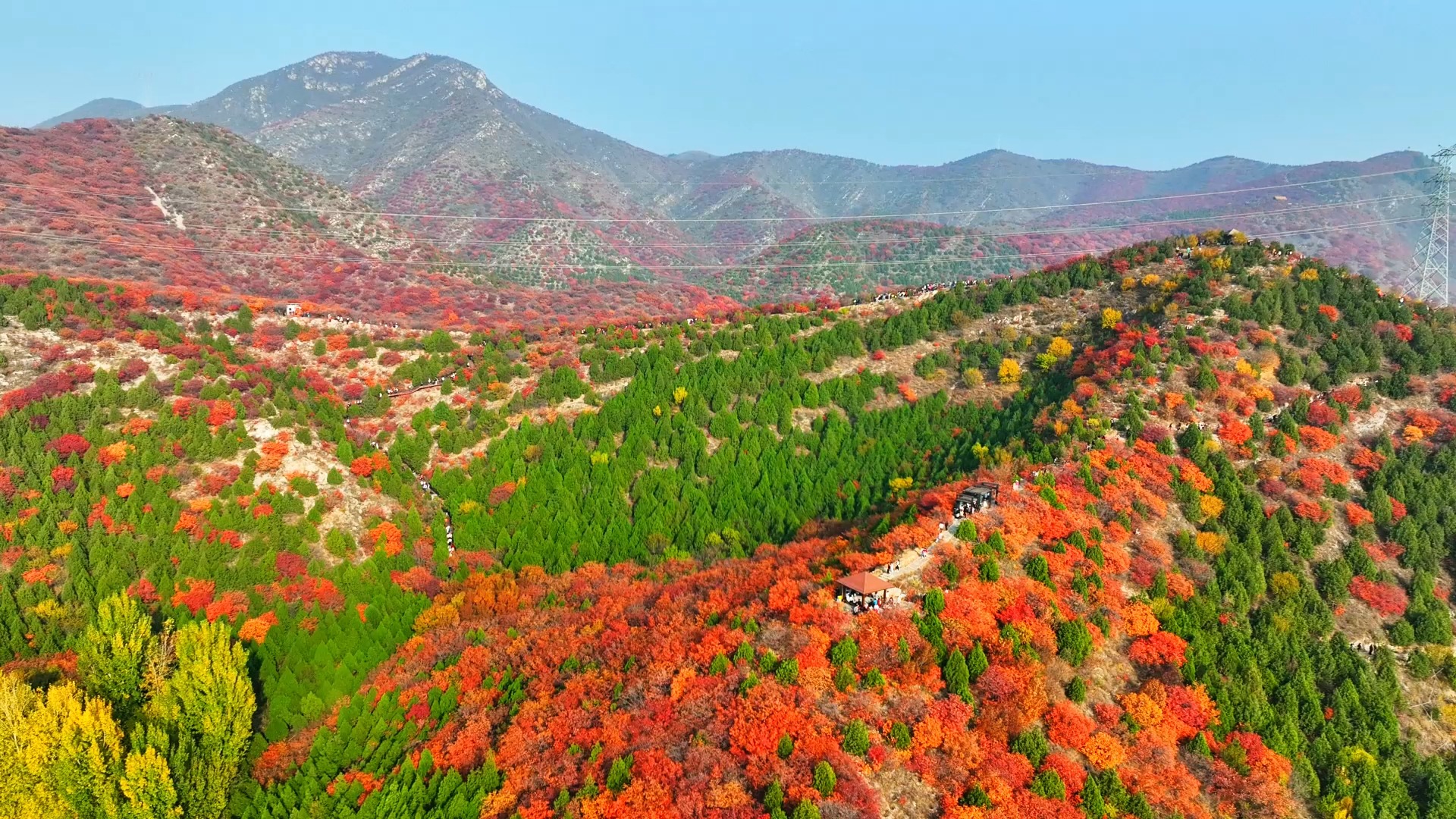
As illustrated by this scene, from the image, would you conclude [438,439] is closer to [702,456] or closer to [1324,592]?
[702,456]

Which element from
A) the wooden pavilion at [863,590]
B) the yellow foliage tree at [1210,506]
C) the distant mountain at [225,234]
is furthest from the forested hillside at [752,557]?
the distant mountain at [225,234]

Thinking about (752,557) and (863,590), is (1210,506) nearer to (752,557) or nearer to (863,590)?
(863,590)

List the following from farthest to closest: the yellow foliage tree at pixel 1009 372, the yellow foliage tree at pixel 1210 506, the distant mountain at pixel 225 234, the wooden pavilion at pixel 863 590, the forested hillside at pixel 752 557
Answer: the distant mountain at pixel 225 234
the yellow foliage tree at pixel 1009 372
the yellow foliage tree at pixel 1210 506
the wooden pavilion at pixel 863 590
the forested hillside at pixel 752 557

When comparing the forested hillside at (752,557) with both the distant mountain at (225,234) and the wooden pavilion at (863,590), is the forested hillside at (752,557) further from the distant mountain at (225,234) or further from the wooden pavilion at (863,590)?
the distant mountain at (225,234)

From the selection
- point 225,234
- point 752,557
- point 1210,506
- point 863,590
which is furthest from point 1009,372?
point 225,234

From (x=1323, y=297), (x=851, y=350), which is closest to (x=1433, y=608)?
(x=1323, y=297)

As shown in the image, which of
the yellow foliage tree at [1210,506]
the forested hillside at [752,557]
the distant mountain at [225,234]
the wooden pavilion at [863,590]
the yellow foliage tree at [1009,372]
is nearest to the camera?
the forested hillside at [752,557]

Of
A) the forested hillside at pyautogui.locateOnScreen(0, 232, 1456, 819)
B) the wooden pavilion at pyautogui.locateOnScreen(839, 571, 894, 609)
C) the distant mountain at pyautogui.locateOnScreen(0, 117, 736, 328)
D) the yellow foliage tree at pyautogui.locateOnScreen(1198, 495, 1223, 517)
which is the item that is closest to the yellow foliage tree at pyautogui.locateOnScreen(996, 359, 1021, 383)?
the forested hillside at pyautogui.locateOnScreen(0, 232, 1456, 819)

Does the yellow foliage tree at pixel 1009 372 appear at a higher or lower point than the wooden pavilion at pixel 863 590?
higher

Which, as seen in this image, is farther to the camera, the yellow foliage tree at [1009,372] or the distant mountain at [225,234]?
the distant mountain at [225,234]
